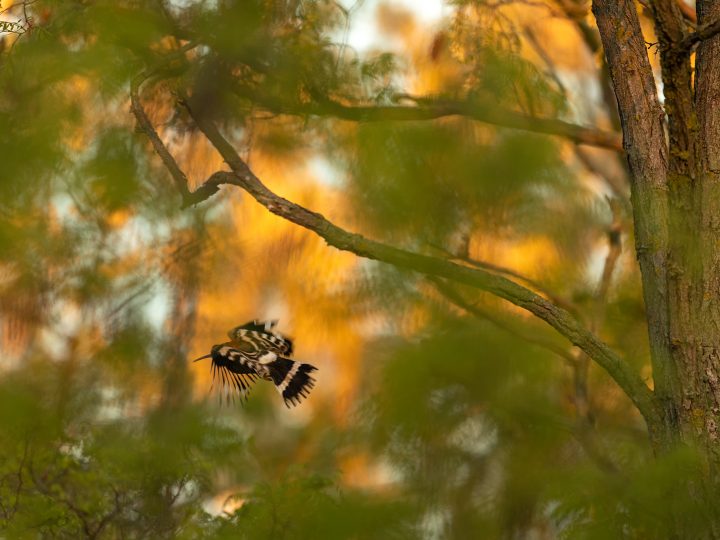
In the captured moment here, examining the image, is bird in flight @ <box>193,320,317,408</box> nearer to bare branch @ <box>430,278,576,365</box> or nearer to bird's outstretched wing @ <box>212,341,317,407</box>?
bird's outstretched wing @ <box>212,341,317,407</box>

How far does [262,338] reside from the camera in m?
3.84

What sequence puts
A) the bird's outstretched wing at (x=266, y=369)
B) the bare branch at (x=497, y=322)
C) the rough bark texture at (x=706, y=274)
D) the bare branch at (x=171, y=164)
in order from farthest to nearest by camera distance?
1. the bare branch at (x=497, y=322)
2. the bare branch at (x=171, y=164)
3. the bird's outstretched wing at (x=266, y=369)
4. the rough bark texture at (x=706, y=274)

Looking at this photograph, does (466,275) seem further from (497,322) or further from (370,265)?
(370,265)

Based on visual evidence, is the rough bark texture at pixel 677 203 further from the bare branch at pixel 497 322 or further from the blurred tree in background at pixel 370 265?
the bare branch at pixel 497 322

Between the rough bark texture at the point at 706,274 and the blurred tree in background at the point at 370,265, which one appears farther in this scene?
the blurred tree in background at the point at 370,265

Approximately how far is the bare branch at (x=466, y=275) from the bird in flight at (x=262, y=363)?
0.39 metres

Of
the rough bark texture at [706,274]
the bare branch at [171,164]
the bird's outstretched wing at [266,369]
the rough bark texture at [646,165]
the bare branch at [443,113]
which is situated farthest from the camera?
the bare branch at [443,113]

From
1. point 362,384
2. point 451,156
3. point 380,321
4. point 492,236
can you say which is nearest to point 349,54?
point 451,156

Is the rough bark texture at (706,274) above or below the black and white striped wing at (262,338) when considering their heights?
above

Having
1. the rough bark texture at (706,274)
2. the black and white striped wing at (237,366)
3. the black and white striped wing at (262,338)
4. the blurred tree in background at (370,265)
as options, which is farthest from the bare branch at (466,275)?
the black and white striped wing at (237,366)

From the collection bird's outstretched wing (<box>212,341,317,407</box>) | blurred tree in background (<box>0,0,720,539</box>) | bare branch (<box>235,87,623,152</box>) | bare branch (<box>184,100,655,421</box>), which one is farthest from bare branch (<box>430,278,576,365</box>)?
bird's outstretched wing (<box>212,341,317,407</box>)

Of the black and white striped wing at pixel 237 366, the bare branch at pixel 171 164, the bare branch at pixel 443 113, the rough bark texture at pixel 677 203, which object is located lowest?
the black and white striped wing at pixel 237 366

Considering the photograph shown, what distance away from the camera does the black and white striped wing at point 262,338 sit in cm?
382

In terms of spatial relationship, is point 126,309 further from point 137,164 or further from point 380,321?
point 380,321
